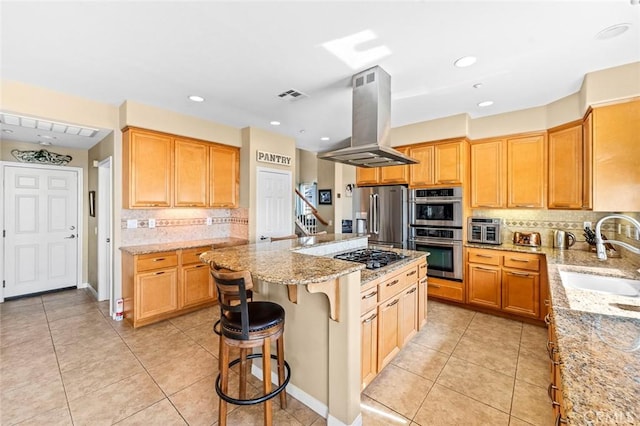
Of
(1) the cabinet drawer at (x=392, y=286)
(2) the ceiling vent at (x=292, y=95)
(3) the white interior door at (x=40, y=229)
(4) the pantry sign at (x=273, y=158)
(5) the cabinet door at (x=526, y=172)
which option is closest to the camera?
(1) the cabinet drawer at (x=392, y=286)

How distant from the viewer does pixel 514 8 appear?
177cm

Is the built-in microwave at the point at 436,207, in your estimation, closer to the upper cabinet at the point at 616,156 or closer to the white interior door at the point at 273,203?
the upper cabinet at the point at 616,156

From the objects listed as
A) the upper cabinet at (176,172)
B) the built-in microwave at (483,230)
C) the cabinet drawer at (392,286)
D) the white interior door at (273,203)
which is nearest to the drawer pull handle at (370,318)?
the cabinet drawer at (392,286)

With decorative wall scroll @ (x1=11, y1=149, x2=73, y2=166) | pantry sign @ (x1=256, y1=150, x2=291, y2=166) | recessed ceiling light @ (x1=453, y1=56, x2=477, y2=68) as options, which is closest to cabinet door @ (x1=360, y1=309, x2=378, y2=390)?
recessed ceiling light @ (x1=453, y1=56, x2=477, y2=68)

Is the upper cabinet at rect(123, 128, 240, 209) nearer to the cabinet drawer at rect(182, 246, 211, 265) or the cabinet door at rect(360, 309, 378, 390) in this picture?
the cabinet drawer at rect(182, 246, 211, 265)

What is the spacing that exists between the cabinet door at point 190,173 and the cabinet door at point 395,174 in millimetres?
2876

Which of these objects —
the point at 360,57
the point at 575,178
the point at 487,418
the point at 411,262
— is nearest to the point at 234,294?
the point at 411,262

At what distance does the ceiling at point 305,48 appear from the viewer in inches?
70.6

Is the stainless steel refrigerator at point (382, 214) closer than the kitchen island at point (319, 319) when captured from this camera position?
No

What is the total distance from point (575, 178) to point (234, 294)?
393cm

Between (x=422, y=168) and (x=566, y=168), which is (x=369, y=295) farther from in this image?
(x=566, y=168)

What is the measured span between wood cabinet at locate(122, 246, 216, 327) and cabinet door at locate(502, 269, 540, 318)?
4031 millimetres

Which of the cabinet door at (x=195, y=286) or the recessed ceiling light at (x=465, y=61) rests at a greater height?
the recessed ceiling light at (x=465, y=61)

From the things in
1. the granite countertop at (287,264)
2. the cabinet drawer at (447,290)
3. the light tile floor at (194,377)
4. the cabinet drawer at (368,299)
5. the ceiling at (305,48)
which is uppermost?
the ceiling at (305,48)
